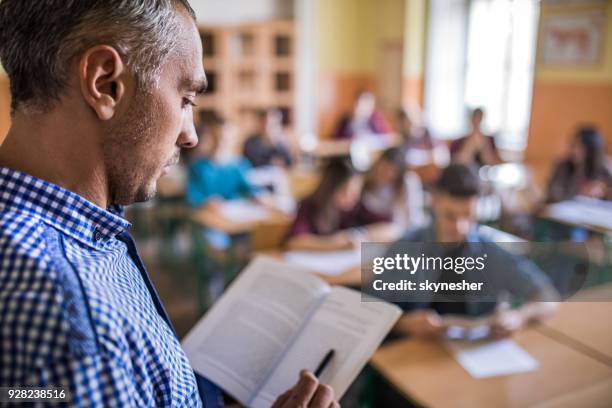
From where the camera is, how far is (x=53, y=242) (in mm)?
608

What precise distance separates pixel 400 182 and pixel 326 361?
2.92 metres

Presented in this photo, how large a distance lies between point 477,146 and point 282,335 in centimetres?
431

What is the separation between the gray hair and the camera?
63cm

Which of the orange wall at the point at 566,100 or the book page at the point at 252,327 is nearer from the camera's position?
the book page at the point at 252,327

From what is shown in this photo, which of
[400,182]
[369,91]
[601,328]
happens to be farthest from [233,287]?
[369,91]

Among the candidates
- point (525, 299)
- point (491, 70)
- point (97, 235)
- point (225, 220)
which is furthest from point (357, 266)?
point (491, 70)

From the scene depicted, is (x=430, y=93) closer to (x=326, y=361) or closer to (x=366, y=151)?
(x=366, y=151)

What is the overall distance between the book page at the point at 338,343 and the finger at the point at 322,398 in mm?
83

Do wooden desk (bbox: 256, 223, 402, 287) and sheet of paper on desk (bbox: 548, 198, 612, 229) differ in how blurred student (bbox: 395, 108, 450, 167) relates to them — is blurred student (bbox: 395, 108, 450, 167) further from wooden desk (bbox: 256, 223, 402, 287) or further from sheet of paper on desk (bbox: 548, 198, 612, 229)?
wooden desk (bbox: 256, 223, 402, 287)

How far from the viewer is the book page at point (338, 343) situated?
0.96 metres

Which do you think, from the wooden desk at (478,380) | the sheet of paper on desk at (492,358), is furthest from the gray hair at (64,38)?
the sheet of paper on desk at (492,358)

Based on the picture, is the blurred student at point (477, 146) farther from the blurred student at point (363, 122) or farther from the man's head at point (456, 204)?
the man's head at point (456, 204)

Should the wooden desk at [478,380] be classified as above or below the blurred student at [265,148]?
below

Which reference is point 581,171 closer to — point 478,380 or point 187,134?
point 478,380
